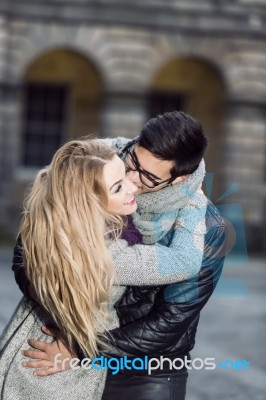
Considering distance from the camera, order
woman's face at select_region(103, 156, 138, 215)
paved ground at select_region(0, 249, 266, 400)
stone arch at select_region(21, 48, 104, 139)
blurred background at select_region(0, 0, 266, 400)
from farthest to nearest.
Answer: stone arch at select_region(21, 48, 104, 139), blurred background at select_region(0, 0, 266, 400), paved ground at select_region(0, 249, 266, 400), woman's face at select_region(103, 156, 138, 215)

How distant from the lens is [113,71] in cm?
2041

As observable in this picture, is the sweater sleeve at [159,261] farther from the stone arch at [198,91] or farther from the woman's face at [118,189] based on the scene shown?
the stone arch at [198,91]

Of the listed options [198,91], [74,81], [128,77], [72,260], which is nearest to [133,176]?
[72,260]

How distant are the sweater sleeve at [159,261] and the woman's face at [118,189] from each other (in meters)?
0.11

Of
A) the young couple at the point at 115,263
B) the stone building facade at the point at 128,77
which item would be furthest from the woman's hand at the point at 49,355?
the stone building facade at the point at 128,77

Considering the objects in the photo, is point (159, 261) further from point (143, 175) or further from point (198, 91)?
point (198, 91)

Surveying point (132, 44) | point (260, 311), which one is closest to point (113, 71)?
point (132, 44)

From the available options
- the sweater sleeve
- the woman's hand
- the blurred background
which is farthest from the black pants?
the blurred background

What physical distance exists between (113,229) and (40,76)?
60.4 ft

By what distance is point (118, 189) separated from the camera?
3.12 metres

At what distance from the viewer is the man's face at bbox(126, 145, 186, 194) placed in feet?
10.5

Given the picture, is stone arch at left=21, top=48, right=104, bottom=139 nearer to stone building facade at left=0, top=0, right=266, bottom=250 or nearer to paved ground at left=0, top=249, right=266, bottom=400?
stone building facade at left=0, top=0, right=266, bottom=250

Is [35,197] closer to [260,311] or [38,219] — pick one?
[38,219]

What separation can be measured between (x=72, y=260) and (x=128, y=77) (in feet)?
58.0
